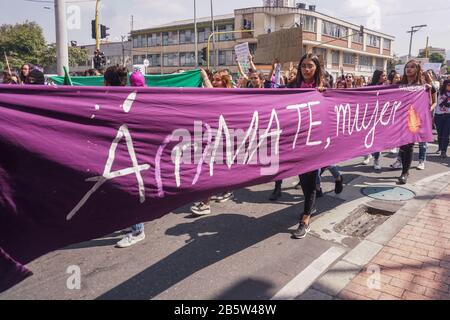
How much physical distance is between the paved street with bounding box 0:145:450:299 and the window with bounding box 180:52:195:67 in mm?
54550

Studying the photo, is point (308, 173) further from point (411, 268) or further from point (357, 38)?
point (357, 38)

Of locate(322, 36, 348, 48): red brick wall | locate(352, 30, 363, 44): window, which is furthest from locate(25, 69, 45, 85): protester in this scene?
locate(352, 30, 363, 44): window

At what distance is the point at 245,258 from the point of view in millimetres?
3715

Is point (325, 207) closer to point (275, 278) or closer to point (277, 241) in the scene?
point (277, 241)

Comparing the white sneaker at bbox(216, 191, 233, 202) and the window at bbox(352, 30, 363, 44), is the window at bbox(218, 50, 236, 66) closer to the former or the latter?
the window at bbox(352, 30, 363, 44)

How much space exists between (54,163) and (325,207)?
389 cm

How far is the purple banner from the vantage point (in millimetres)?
2217

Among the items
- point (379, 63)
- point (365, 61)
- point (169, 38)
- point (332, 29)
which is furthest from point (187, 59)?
point (379, 63)

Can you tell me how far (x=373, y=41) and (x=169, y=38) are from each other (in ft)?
117

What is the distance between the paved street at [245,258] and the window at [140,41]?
212 feet

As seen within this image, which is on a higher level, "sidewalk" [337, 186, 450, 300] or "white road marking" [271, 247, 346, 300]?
"sidewalk" [337, 186, 450, 300]

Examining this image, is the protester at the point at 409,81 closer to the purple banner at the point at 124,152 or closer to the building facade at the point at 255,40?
the purple banner at the point at 124,152
